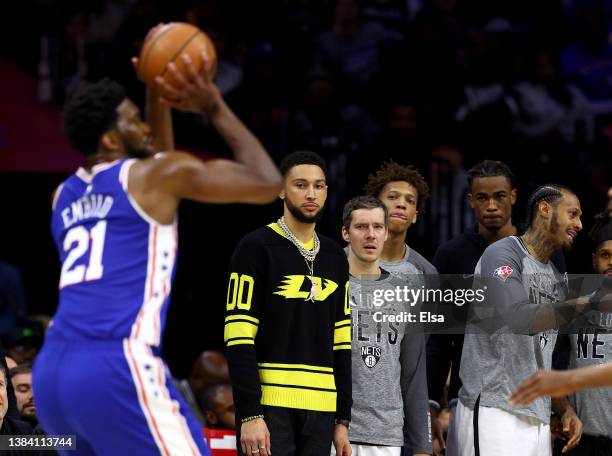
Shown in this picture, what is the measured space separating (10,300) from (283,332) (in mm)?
4384

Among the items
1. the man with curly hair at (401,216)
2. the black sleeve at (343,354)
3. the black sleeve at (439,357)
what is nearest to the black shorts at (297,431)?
the black sleeve at (343,354)

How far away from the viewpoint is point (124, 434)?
165 inches

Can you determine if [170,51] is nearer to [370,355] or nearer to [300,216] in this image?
[300,216]

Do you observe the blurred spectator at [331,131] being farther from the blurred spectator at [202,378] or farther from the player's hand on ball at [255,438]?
the player's hand on ball at [255,438]

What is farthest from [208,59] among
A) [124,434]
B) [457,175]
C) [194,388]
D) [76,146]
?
[457,175]

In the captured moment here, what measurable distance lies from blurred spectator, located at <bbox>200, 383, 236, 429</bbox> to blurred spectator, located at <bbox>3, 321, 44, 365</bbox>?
1.54 meters

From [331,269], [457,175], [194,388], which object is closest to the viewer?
[331,269]

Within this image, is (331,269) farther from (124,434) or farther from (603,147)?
(603,147)

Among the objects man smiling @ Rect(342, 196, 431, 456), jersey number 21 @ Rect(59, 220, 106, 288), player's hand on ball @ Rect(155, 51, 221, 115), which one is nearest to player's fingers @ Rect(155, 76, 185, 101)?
player's hand on ball @ Rect(155, 51, 221, 115)

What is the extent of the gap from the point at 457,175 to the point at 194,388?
2779 millimetres

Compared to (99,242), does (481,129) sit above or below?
above

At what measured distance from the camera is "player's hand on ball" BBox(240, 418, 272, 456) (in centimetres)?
538

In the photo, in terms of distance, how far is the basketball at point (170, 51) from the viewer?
4551 mm

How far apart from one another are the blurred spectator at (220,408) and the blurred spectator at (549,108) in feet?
13.8
